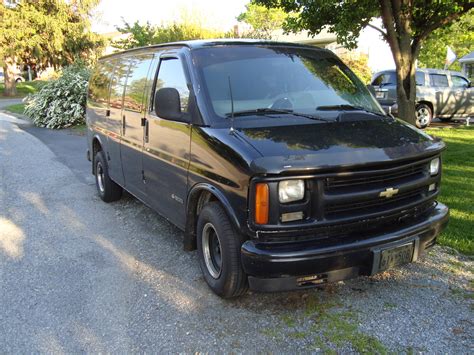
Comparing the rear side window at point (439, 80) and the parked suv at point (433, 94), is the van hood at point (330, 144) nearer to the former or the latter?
the parked suv at point (433, 94)

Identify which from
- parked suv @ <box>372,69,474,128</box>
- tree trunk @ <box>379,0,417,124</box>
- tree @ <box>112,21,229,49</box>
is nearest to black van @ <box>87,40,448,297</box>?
tree trunk @ <box>379,0,417,124</box>

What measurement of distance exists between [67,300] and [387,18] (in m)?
6.77

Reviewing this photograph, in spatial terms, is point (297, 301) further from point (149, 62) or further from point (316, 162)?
point (149, 62)

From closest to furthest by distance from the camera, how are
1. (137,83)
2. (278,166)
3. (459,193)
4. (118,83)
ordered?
1. (278,166)
2. (137,83)
3. (118,83)
4. (459,193)

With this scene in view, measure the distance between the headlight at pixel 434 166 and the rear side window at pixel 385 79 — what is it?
10.8 metres

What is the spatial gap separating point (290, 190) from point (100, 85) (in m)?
4.55

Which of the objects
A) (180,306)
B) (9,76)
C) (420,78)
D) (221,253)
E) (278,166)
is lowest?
(180,306)

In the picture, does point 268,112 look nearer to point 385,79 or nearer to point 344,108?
point 344,108

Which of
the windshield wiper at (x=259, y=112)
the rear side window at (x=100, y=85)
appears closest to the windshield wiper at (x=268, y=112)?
the windshield wiper at (x=259, y=112)

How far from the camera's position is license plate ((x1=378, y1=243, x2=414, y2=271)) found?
3.18 metres

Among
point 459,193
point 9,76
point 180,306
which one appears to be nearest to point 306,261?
point 180,306

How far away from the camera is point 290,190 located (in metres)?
3.00

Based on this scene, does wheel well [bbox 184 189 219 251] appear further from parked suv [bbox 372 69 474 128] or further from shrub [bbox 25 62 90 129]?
shrub [bbox 25 62 90 129]

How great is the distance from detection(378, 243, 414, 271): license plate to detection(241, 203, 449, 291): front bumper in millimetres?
50
